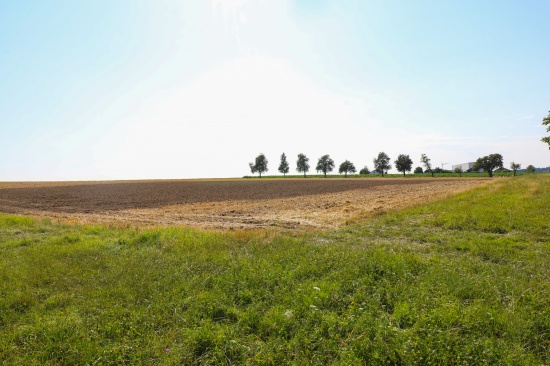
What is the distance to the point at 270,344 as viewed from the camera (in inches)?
189

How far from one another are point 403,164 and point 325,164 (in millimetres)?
38610

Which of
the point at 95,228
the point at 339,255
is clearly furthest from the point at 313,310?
the point at 95,228

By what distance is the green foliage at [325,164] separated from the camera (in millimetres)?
149750

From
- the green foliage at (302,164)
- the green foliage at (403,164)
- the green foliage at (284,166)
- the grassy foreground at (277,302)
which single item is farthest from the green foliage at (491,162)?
the grassy foreground at (277,302)

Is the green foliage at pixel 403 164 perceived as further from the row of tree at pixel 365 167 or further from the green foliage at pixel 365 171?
the green foliage at pixel 365 171

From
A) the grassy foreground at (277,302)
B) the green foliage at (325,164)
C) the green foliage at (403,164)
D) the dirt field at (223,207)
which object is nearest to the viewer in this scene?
the grassy foreground at (277,302)

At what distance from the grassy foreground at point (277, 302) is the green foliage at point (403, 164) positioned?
128 metres

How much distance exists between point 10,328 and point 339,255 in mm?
7866

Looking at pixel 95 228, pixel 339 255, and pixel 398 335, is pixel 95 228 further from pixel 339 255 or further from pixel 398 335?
pixel 398 335

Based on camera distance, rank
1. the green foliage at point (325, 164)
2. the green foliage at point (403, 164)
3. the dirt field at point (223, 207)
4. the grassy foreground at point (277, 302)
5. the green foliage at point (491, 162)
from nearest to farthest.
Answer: the grassy foreground at point (277, 302)
the dirt field at point (223, 207)
the green foliage at point (491, 162)
the green foliage at point (403, 164)
the green foliage at point (325, 164)

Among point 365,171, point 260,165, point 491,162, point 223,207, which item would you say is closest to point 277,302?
point 223,207

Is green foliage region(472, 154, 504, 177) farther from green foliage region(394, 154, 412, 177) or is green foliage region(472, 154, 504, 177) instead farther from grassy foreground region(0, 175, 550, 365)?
grassy foreground region(0, 175, 550, 365)

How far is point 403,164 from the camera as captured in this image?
422 feet

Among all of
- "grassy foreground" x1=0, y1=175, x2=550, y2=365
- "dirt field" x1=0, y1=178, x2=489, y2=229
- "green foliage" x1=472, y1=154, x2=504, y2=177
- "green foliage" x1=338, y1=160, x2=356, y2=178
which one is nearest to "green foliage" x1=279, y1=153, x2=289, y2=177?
"green foliage" x1=338, y1=160, x2=356, y2=178
